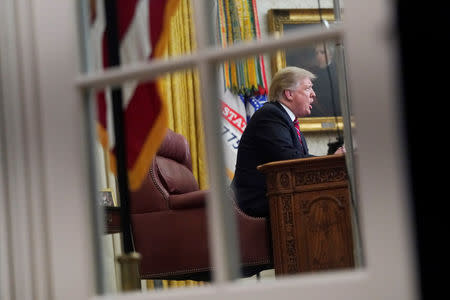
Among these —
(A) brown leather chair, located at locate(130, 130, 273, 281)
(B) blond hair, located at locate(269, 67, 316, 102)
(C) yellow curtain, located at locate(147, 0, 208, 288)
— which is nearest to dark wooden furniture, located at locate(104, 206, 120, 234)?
(A) brown leather chair, located at locate(130, 130, 273, 281)

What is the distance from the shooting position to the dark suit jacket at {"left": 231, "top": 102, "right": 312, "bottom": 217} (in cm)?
365

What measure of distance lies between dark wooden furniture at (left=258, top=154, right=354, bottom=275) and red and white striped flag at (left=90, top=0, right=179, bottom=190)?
5.40ft

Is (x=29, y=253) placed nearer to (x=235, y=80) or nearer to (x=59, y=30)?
(x=59, y=30)

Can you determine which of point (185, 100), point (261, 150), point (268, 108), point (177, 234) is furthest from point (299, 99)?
point (185, 100)

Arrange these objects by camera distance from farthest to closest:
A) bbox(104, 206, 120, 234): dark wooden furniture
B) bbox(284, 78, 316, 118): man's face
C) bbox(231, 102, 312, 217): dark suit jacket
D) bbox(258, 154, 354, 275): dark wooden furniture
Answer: bbox(284, 78, 316, 118): man's face, bbox(231, 102, 312, 217): dark suit jacket, bbox(104, 206, 120, 234): dark wooden furniture, bbox(258, 154, 354, 275): dark wooden furniture

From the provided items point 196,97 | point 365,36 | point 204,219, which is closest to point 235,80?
point 196,97

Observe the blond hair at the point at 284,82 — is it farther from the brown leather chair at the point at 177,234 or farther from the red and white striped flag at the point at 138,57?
the red and white striped flag at the point at 138,57

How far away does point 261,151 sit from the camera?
3.75m

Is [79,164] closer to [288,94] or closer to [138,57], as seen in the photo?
[138,57]

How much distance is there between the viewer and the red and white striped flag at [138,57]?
5.15ft

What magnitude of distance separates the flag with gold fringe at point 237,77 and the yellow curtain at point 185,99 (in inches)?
8.1

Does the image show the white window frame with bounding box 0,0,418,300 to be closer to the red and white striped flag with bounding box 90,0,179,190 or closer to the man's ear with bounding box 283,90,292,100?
the red and white striped flag with bounding box 90,0,179,190

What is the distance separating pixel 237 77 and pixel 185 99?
460mm

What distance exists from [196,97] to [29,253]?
415 centimetres
